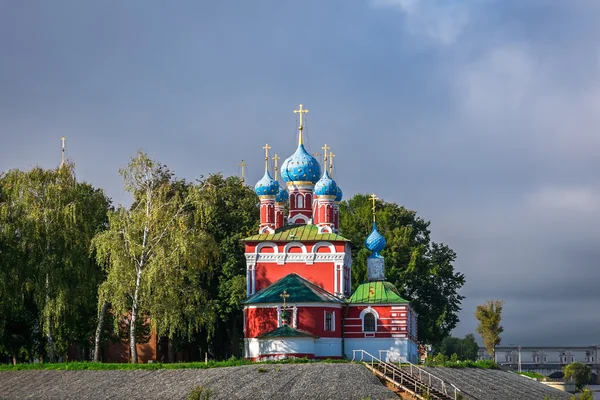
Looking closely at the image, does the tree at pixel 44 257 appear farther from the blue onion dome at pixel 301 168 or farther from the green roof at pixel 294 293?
the blue onion dome at pixel 301 168

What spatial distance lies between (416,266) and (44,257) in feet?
74.7

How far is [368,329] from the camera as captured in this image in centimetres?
5269

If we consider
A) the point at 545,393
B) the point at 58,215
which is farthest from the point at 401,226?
the point at 58,215

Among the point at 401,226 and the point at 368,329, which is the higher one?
the point at 401,226

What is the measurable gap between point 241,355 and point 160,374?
709 inches

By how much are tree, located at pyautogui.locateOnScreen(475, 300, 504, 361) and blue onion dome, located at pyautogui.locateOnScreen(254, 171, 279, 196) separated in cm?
1835

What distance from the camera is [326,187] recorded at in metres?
56.1

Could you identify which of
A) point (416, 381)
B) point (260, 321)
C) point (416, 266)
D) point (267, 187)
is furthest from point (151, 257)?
point (416, 266)

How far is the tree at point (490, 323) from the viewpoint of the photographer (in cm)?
6794

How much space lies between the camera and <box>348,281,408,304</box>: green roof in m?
52.7

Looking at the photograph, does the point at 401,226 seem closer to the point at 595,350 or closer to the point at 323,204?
the point at 323,204

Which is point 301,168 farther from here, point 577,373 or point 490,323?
point 577,373

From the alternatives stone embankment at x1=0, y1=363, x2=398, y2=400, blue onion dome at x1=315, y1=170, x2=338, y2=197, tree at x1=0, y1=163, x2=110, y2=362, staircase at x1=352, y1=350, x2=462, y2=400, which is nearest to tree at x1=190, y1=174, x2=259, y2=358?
blue onion dome at x1=315, y1=170, x2=338, y2=197

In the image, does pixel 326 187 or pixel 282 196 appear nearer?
pixel 326 187
